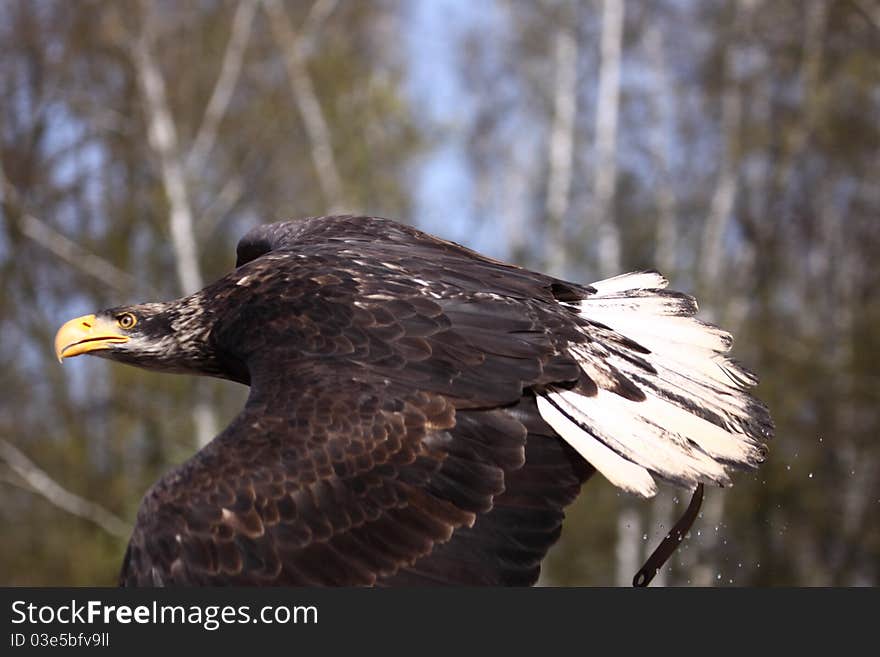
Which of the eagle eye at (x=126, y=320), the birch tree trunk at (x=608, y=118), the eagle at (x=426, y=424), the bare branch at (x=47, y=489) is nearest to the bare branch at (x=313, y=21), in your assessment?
the birch tree trunk at (x=608, y=118)

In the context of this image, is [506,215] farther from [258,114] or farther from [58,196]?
[58,196]

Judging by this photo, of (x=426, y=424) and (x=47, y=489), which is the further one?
(x=47, y=489)

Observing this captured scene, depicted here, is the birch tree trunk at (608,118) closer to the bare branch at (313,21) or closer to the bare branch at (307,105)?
the bare branch at (307,105)

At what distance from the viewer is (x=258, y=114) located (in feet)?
59.0

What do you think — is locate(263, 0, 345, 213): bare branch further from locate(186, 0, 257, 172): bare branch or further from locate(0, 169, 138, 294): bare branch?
locate(0, 169, 138, 294): bare branch

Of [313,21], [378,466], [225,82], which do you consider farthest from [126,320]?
[313,21]

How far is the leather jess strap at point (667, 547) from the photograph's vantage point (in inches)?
174

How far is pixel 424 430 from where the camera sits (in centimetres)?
430

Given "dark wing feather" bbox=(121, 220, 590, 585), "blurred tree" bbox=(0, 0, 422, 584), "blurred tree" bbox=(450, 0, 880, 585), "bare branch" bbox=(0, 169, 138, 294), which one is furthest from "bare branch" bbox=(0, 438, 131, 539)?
"dark wing feather" bbox=(121, 220, 590, 585)

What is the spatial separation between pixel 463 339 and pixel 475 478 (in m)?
0.58

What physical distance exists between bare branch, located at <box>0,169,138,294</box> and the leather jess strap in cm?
1195

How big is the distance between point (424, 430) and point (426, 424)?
21 mm

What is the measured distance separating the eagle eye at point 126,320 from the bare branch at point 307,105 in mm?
10886

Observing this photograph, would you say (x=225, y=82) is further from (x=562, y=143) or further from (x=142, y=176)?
(x=562, y=143)
